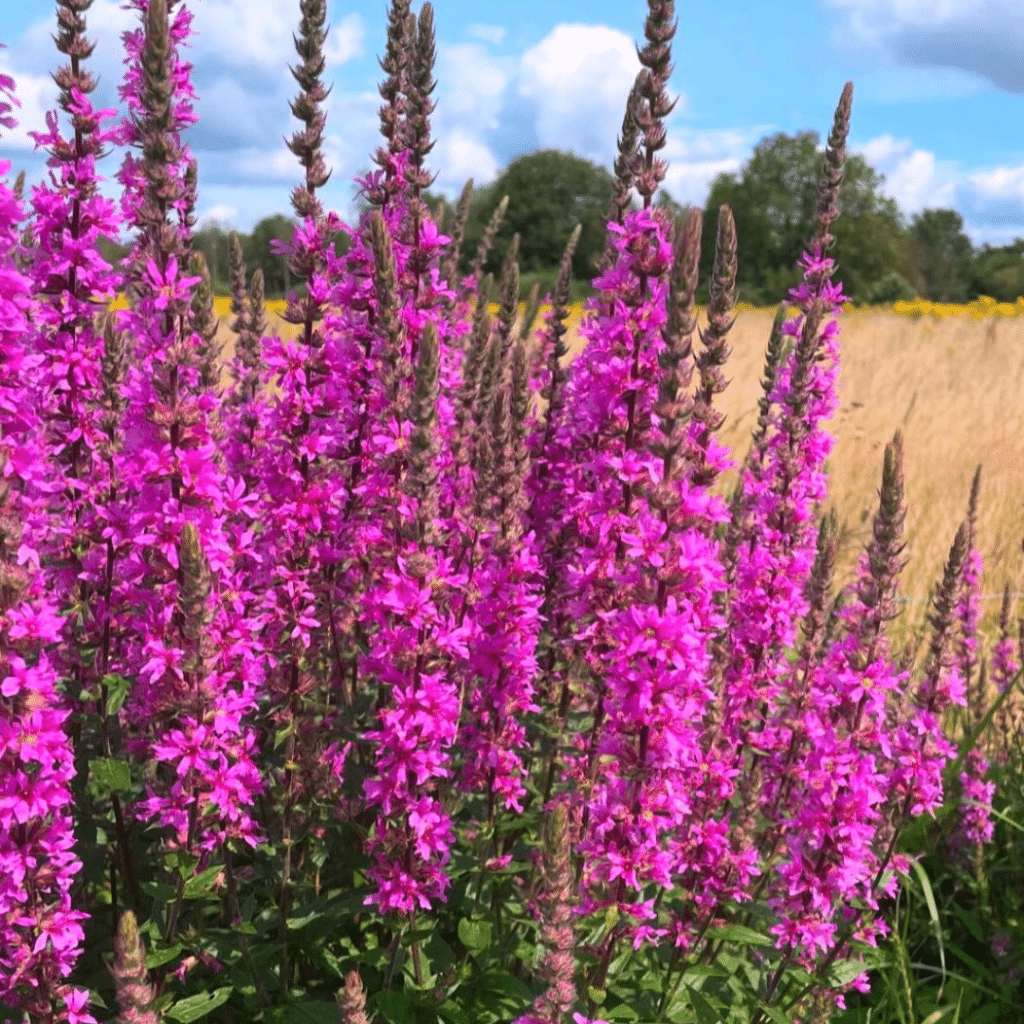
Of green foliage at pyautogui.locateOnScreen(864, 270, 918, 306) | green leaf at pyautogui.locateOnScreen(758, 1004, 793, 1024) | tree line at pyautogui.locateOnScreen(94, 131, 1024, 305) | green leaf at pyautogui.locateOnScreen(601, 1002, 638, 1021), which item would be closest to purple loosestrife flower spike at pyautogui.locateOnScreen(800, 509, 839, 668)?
green leaf at pyautogui.locateOnScreen(758, 1004, 793, 1024)

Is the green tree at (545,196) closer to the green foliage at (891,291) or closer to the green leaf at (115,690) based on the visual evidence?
the green foliage at (891,291)

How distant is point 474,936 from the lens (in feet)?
12.8

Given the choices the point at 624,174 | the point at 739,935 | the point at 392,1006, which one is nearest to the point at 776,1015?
the point at 739,935

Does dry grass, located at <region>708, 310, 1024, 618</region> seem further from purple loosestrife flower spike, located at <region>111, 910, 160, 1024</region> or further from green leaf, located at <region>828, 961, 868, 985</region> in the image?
purple loosestrife flower spike, located at <region>111, 910, 160, 1024</region>

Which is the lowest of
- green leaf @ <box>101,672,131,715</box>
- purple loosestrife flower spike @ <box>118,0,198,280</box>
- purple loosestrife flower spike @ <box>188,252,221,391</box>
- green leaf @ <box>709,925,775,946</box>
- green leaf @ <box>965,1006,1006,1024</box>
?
green leaf @ <box>965,1006,1006,1024</box>

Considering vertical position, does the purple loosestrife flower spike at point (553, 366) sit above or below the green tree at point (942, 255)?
below

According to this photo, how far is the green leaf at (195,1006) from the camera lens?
136 inches

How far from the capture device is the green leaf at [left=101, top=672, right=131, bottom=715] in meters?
3.71

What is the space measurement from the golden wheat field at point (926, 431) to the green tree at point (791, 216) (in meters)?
22.4

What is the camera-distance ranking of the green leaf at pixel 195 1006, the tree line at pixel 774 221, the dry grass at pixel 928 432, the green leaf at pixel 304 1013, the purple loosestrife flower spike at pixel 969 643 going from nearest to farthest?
the green leaf at pixel 195 1006, the green leaf at pixel 304 1013, the purple loosestrife flower spike at pixel 969 643, the dry grass at pixel 928 432, the tree line at pixel 774 221

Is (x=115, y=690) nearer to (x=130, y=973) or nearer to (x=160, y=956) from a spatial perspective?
(x=160, y=956)

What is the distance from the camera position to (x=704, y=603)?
128 inches

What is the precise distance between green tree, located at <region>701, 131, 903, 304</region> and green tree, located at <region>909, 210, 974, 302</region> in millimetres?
5815

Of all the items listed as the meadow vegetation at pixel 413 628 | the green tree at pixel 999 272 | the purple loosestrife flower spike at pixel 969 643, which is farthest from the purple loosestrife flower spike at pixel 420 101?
the green tree at pixel 999 272
